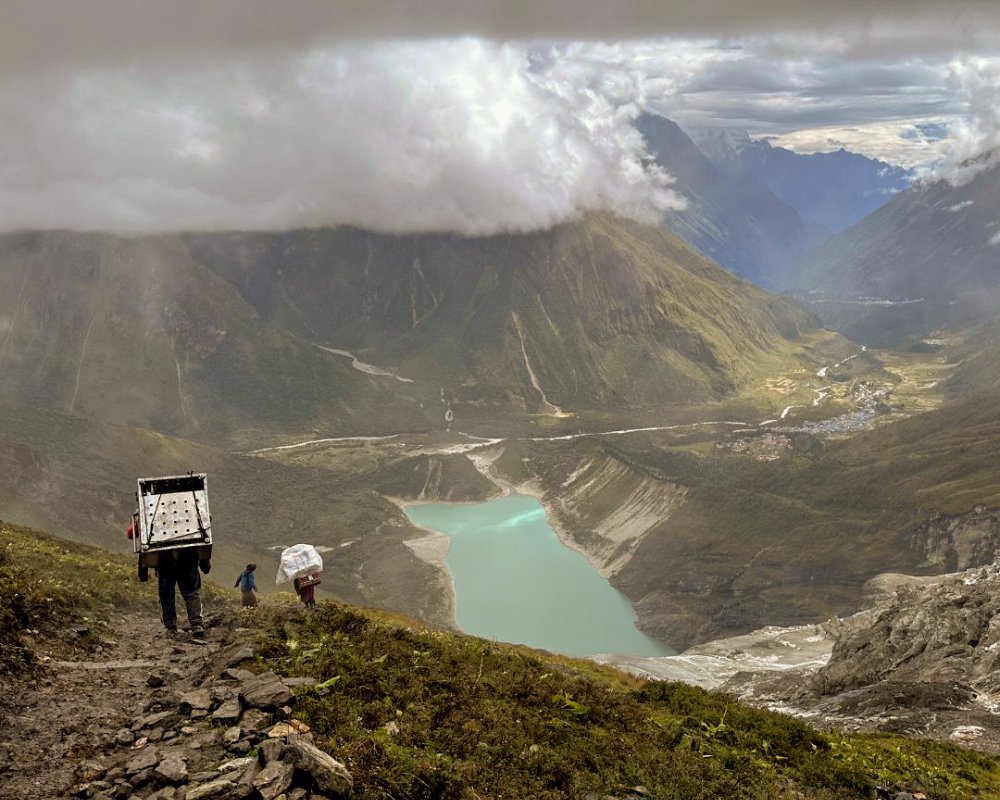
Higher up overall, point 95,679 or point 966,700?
point 95,679

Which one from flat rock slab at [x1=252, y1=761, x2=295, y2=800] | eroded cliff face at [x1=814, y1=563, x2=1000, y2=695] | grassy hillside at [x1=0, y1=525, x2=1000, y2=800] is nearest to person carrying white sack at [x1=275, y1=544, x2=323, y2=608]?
grassy hillside at [x1=0, y1=525, x2=1000, y2=800]

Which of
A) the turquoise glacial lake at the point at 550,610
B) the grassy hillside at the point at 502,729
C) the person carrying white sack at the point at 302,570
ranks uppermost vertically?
the person carrying white sack at the point at 302,570

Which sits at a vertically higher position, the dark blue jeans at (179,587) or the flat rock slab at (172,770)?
the dark blue jeans at (179,587)

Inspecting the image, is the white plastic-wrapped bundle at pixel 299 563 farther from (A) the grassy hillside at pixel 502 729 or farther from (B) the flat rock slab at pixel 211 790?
(B) the flat rock slab at pixel 211 790

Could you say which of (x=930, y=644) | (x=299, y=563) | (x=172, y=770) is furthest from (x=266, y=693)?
(x=930, y=644)

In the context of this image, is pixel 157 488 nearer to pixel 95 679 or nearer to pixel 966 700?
pixel 95 679

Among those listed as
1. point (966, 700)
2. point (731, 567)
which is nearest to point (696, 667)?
point (966, 700)

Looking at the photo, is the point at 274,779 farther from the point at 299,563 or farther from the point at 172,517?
the point at 299,563

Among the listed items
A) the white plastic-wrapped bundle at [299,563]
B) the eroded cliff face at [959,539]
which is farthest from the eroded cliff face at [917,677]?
the eroded cliff face at [959,539]
